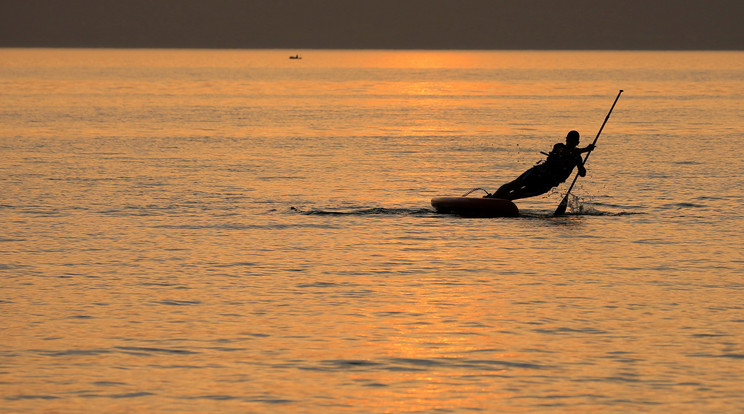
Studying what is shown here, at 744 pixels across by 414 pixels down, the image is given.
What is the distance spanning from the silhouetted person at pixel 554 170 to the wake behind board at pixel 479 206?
1.59 ft

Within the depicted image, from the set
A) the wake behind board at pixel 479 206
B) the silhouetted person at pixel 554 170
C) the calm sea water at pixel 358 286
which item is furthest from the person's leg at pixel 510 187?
the calm sea water at pixel 358 286

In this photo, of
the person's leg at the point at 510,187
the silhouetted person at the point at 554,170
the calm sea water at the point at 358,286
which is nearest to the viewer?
the calm sea water at the point at 358,286

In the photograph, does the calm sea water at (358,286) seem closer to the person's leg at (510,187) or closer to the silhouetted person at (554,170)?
the person's leg at (510,187)

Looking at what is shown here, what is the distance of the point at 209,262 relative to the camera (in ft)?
75.2

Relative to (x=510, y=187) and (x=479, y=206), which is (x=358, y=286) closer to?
(x=479, y=206)

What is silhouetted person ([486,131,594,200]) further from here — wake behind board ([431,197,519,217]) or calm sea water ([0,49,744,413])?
calm sea water ([0,49,744,413])

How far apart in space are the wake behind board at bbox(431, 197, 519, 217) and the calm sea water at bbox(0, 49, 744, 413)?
35 cm

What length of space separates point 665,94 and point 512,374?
112 metres

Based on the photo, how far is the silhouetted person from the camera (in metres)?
28.4

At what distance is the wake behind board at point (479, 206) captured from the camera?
2938 centimetres

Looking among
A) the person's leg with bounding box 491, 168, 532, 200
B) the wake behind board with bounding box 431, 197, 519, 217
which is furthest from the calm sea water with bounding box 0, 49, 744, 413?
the person's leg with bounding box 491, 168, 532, 200

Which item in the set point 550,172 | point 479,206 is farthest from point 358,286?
point 550,172

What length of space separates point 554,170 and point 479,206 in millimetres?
1890

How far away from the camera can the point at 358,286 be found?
2045 centimetres
